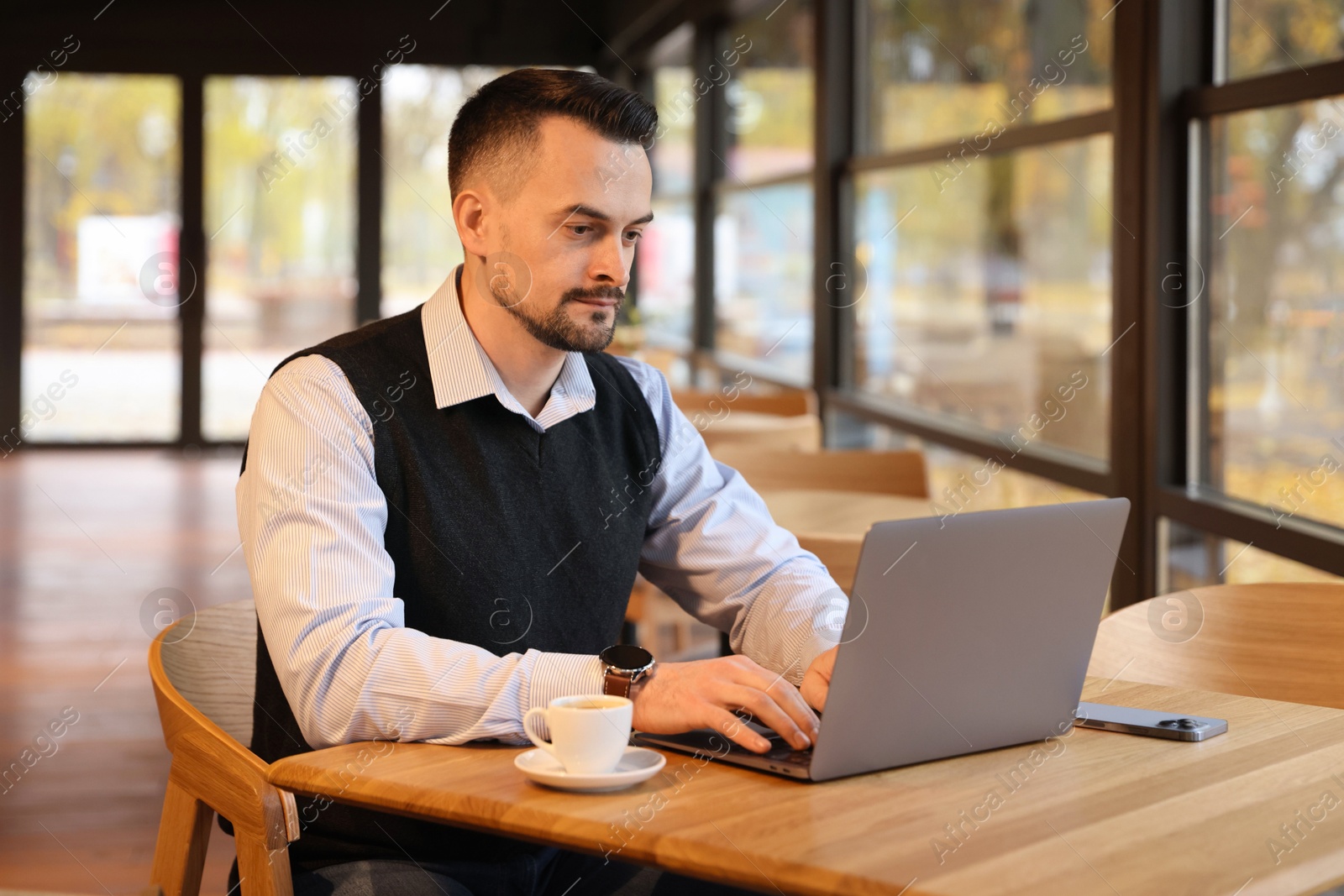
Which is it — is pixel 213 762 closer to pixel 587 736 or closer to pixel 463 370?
pixel 587 736

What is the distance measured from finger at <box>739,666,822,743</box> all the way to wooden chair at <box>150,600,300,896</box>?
42 cm

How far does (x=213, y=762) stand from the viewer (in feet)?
4.08

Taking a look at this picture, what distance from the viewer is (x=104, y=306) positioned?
9445 mm

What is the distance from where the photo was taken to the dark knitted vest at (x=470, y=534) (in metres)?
1.37

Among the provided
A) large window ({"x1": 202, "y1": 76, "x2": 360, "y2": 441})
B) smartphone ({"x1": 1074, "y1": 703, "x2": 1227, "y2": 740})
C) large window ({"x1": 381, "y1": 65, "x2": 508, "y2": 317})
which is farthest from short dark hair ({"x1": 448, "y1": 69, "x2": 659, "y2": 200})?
large window ({"x1": 202, "y1": 76, "x2": 360, "y2": 441})

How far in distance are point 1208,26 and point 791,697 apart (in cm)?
242

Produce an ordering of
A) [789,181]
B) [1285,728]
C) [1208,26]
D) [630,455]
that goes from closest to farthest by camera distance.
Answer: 1. [1285,728]
2. [630,455]
3. [1208,26]
4. [789,181]

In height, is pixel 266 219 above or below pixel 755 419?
above

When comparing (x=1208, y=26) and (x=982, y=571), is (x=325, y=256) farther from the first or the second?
(x=982, y=571)

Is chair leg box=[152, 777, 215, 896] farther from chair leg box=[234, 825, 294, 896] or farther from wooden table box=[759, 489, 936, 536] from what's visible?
wooden table box=[759, 489, 936, 536]

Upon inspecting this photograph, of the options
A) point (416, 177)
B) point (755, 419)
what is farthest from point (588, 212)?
point (416, 177)

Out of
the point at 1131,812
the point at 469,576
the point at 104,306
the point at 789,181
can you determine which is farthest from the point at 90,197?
the point at 1131,812

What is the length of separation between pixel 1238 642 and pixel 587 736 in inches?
42.3

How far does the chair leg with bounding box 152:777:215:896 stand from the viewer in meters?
1.36
